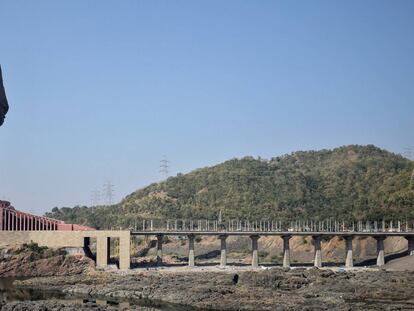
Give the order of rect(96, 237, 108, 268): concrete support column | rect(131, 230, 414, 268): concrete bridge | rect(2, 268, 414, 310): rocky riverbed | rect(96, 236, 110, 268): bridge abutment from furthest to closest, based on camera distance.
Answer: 1. rect(131, 230, 414, 268): concrete bridge
2. rect(96, 236, 110, 268): bridge abutment
3. rect(96, 237, 108, 268): concrete support column
4. rect(2, 268, 414, 310): rocky riverbed

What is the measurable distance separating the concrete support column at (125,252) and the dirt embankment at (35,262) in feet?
14.2

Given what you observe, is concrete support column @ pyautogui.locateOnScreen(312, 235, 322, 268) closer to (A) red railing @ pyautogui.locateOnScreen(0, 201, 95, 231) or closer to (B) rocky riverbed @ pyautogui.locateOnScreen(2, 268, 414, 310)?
(B) rocky riverbed @ pyautogui.locateOnScreen(2, 268, 414, 310)

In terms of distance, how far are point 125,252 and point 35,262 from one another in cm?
1355

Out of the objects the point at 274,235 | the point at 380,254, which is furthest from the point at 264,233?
the point at 380,254

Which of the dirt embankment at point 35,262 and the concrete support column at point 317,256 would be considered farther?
the concrete support column at point 317,256

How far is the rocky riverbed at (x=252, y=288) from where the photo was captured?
217 ft

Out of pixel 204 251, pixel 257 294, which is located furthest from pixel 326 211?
pixel 257 294

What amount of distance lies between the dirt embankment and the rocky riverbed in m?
6.40

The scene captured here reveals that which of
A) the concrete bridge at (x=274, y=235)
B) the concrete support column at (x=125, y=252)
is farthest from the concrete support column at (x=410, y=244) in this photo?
the concrete support column at (x=125, y=252)

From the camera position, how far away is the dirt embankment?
9850 centimetres

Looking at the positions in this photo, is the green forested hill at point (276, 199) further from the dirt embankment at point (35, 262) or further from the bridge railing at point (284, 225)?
the dirt embankment at point (35, 262)

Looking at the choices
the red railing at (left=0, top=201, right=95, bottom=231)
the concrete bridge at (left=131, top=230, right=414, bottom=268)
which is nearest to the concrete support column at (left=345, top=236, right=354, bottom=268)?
the concrete bridge at (left=131, top=230, right=414, bottom=268)

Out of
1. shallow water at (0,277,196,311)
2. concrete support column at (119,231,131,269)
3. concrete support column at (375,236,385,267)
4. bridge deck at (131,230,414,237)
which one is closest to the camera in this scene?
shallow water at (0,277,196,311)

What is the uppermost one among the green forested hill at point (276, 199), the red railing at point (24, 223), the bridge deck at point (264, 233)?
the green forested hill at point (276, 199)
